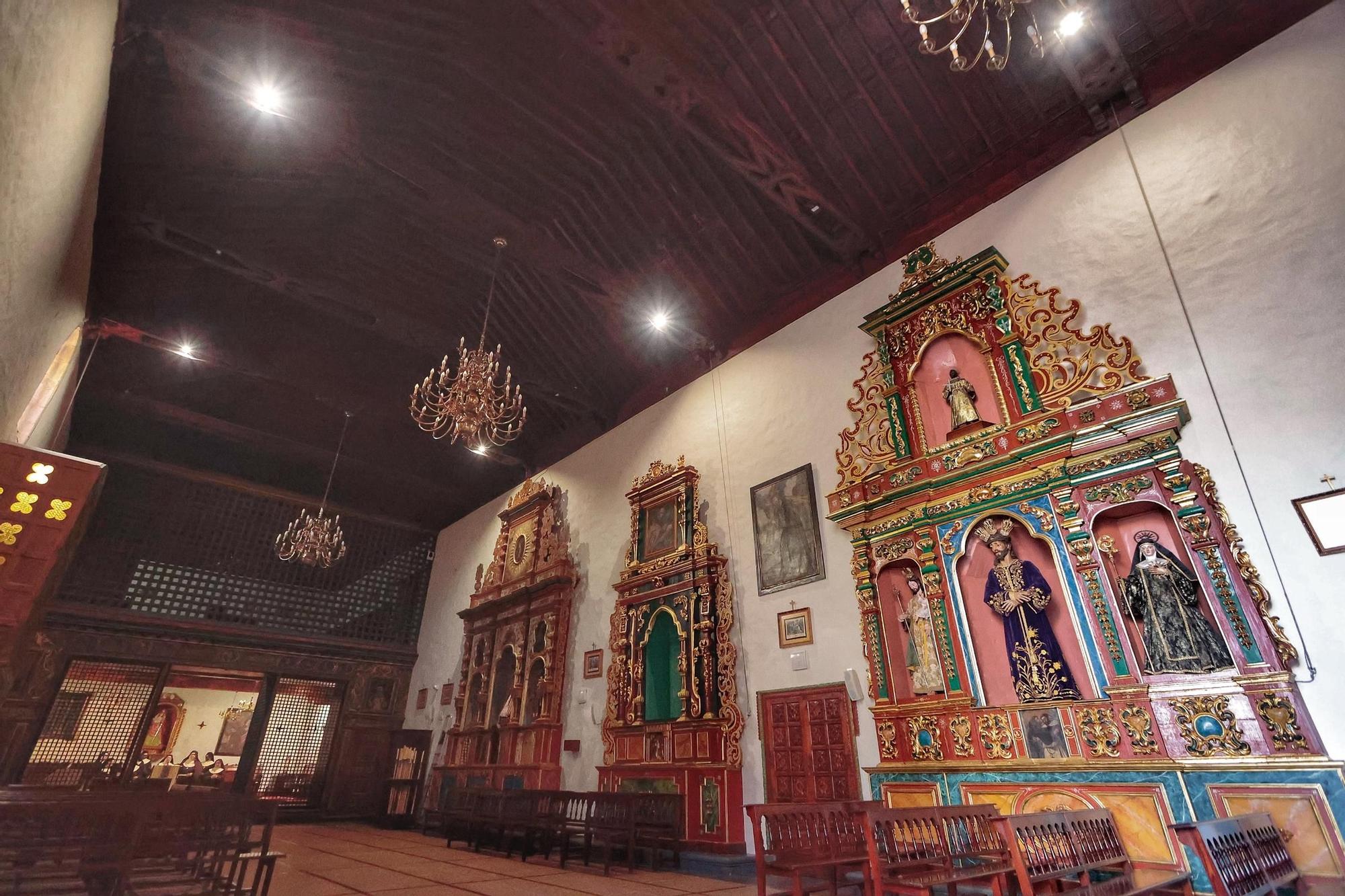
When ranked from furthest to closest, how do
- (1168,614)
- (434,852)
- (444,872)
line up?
(434,852) < (444,872) < (1168,614)

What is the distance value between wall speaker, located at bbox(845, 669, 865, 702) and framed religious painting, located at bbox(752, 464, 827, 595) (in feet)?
3.33

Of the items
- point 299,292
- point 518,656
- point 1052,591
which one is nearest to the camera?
point 1052,591

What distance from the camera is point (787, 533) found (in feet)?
23.3

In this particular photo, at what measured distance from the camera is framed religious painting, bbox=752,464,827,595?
22.2ft

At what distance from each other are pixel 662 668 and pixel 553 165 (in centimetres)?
640

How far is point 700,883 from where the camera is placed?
A: 5480 millimetres

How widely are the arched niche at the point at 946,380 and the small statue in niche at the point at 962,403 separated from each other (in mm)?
41

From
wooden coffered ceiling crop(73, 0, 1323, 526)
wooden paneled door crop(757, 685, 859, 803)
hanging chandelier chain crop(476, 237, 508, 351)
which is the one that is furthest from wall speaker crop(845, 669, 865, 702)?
hanging chandelier chain crop(476, 237, 508, 351)

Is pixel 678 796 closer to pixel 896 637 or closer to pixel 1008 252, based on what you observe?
pixel 896 637

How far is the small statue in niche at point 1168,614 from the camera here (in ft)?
13.7

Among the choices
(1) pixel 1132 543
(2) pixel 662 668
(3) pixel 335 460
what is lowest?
(2) pixel 662 668

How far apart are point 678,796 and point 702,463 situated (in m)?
4.06

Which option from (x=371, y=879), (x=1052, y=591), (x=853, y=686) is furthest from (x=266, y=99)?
(x=1052, y=591)

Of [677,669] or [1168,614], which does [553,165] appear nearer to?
[677,669]
